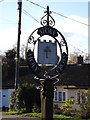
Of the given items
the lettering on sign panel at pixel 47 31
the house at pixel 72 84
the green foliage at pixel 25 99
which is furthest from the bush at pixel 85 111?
the house at pixel 72 84

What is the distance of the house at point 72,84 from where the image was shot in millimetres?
35125

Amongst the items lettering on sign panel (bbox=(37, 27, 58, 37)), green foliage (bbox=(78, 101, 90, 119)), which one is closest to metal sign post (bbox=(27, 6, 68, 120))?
lettering on sign panel (bbox=(37, 27, 58, 37))

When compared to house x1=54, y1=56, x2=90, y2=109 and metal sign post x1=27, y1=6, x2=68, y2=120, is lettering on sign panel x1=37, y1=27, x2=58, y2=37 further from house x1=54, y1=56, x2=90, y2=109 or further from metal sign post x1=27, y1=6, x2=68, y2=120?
house x1=54, y1=56, x2=90, y2=109

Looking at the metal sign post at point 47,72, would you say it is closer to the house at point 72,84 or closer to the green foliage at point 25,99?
the green foliage at point 25,99

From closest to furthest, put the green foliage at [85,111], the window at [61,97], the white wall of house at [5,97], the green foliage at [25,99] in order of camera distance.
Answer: the green foliage at [85,111] < the green foliage at [25,99] < the window at [61,97] < the white wall of house at [5,97]

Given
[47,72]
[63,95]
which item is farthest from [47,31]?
[63,95]

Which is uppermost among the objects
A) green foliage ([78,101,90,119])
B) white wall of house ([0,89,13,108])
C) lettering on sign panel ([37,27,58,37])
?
lettering on sign panel ([37,27,58,37])

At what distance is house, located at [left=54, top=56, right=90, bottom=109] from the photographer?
115 ft

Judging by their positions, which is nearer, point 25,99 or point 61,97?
point 25,99

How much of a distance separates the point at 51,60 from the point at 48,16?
5.96 feet

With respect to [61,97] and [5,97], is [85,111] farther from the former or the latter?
[5,97]

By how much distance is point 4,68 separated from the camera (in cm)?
4512

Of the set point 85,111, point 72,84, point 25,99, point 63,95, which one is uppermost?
point 72,84

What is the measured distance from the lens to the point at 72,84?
36219 mm
